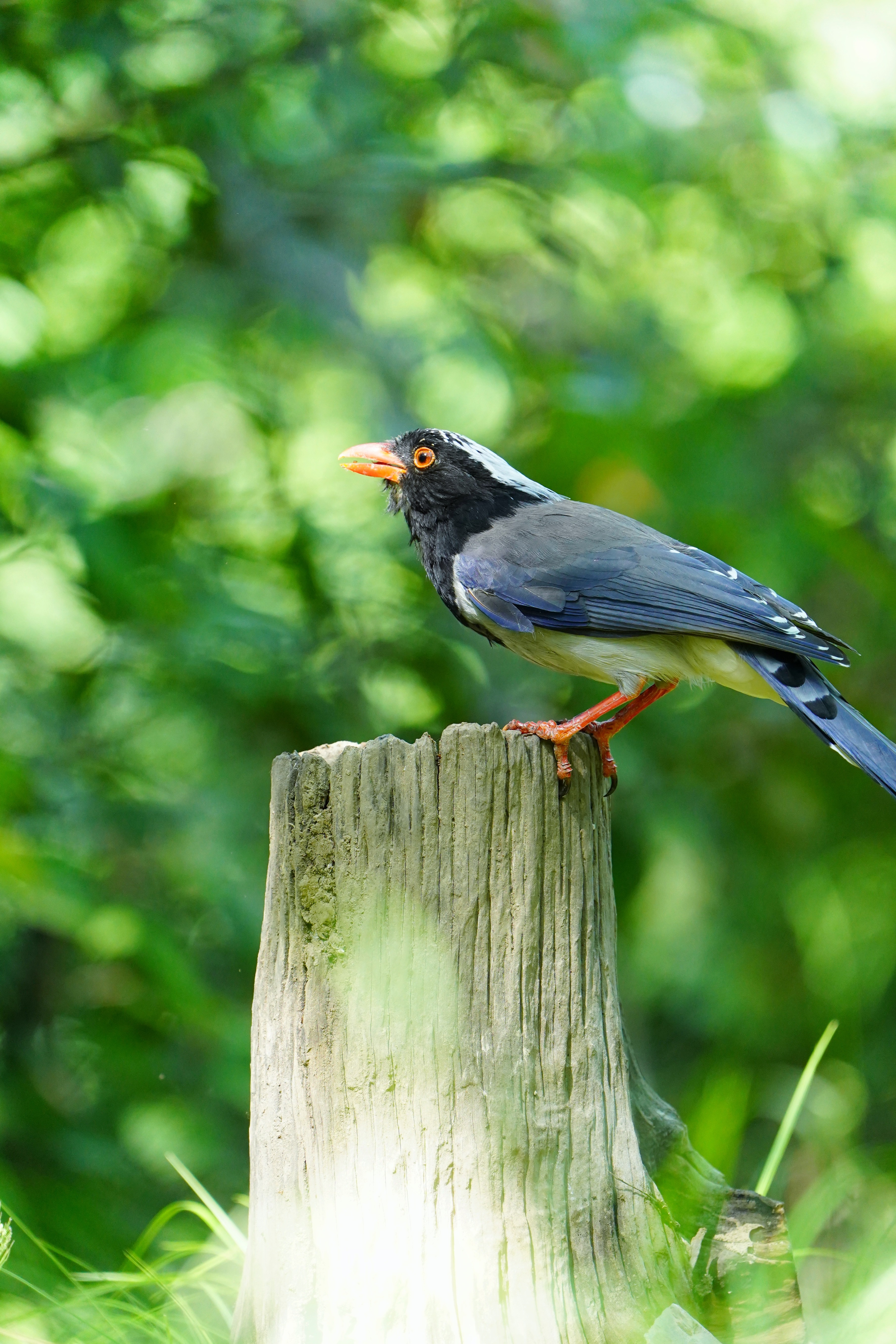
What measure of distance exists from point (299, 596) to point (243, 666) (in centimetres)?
46

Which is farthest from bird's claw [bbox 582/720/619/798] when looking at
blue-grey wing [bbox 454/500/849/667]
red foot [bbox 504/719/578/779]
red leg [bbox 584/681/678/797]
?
blue-grey wing [bbox 454/500/849/667]

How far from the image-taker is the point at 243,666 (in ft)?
14.4

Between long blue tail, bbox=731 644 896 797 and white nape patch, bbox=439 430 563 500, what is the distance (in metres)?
0.96

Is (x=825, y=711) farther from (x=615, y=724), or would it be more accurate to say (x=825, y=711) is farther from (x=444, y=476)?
(x=444, y=476)

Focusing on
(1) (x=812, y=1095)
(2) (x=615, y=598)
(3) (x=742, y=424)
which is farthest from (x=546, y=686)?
(1) (x=812, y=1095)

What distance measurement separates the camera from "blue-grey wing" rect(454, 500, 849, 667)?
3129 millimetres

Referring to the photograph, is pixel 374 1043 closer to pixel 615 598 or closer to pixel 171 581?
pixel 615 598

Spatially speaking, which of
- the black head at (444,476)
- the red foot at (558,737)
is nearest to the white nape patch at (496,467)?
the black head at (444,476)

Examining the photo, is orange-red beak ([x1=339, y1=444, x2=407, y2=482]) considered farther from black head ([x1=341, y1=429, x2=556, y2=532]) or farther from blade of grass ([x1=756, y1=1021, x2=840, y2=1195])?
blade of grass ([x1=756, y1=1021, x2=840, y2=1195])

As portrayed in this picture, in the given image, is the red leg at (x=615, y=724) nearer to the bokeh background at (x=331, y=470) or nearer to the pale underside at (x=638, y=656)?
the pale underside at (x=638, y=656)

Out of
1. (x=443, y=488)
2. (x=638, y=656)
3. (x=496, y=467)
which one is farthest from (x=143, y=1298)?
(x=496, y=467)

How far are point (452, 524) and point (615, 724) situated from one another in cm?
99

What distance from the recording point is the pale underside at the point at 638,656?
3.26 metres

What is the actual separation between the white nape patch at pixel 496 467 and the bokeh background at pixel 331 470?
1.87 feet
